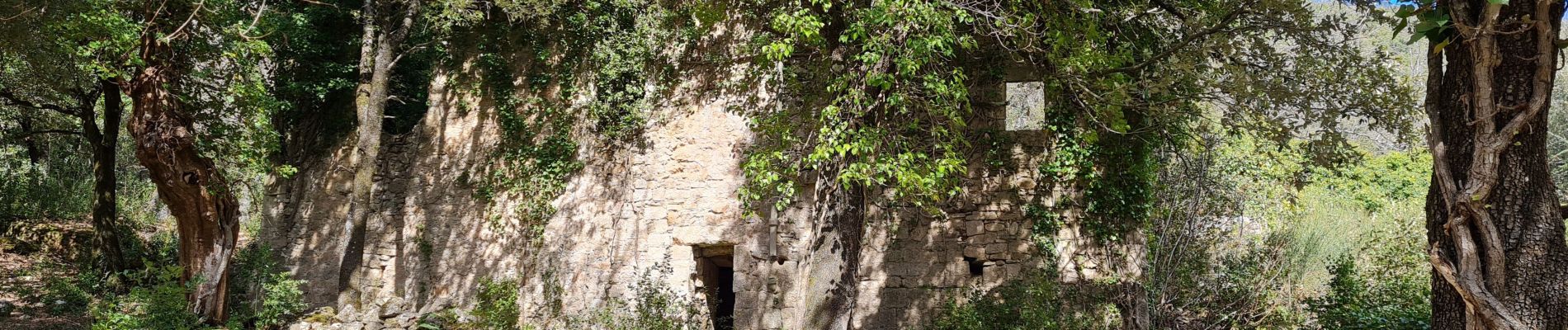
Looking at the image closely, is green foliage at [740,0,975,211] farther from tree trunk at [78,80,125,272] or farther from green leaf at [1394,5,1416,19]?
tree trunk at [78,80,125,272]

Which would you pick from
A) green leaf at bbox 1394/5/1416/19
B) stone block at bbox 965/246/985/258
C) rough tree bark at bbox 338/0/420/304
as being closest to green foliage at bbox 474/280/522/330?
rough tree bark at bbox 338/0/420/304

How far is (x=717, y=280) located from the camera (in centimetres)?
1076

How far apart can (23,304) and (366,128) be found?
16.1 ft

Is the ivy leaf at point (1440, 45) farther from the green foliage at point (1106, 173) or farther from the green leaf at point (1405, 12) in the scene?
the green foliage at point (1106, 173)

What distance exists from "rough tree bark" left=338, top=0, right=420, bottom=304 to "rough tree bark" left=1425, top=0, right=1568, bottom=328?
988cm

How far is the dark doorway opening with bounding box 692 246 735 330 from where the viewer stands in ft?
31.8

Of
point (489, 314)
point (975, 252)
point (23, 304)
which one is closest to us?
point (975, 252)

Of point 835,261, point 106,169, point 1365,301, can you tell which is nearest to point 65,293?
point 106,169

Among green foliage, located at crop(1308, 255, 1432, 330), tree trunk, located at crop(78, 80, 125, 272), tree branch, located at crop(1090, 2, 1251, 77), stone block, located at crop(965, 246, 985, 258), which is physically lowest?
green foliage, located at crop(1308, 255, 1432, 330)

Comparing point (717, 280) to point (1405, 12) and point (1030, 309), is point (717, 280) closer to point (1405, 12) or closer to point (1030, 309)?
point (1030, 309)

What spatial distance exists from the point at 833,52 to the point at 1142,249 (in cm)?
413

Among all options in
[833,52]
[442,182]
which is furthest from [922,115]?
[442,182]

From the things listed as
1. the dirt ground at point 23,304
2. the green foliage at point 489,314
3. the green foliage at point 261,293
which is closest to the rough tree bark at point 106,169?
the dirt ground at point 23,304

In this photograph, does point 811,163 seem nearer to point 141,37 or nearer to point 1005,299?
point 1005,299
